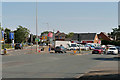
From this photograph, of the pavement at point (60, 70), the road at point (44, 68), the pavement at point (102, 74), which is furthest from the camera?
the road at point (44, 68)

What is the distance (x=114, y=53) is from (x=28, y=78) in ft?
105

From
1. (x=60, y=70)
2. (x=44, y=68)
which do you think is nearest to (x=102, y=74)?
(x=60, y=70)

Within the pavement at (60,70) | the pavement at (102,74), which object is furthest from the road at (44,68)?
the pavement at (102,74)

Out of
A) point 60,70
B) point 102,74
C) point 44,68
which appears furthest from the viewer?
point 44,68

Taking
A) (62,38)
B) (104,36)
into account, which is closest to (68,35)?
(62,38)

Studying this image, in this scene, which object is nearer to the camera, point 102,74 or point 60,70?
point 102,74

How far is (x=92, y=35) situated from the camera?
11075 cm

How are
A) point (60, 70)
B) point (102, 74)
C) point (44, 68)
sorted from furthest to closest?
point (44, 68)
point (60, 70)
point (102, 74)

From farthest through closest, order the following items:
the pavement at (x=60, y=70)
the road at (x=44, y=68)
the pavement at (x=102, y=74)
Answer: the road at (x=44, y=68)
the pavement at (x=60, y=70)
the pavement at (x=102, y=74)

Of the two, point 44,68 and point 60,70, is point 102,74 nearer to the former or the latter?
point 60,70

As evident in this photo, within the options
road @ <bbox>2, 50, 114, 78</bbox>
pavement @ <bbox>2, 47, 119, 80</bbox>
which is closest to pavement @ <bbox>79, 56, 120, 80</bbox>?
pavement @ <bbox>2, 47, 119, 80</bbox>

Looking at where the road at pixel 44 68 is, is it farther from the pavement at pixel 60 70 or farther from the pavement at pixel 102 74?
the pavement at pixel 102 74

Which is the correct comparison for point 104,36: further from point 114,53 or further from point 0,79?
point 0,79

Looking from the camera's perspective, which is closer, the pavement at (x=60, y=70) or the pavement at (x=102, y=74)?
the pavement at (x=102, y=74)
